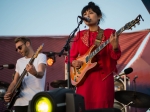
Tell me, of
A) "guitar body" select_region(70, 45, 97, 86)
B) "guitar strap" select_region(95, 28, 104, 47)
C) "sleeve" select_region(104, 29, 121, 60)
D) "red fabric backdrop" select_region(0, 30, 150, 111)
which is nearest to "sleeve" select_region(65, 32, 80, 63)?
"guitar body" select_region(70, 45, 97, 86)

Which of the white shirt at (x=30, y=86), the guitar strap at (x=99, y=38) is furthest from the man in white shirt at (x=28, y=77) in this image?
the guitar strap at (x=99, y=38)

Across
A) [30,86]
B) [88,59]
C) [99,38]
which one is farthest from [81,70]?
[30,86]

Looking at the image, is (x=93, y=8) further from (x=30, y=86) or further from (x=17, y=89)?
(x=17, y=89)

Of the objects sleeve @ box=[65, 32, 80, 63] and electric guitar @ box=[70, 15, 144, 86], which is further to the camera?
sleeve @ box=[65, 32, 80, 63]

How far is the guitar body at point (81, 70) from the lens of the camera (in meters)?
2.85


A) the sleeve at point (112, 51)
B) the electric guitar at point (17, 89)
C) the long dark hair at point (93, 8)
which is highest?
the long dark hair at point (93, 8)

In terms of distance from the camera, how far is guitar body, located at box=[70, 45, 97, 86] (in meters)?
2.85

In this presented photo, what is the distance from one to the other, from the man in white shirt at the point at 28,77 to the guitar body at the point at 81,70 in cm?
37

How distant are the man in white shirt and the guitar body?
372 mm

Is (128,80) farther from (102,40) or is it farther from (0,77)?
(0,77)

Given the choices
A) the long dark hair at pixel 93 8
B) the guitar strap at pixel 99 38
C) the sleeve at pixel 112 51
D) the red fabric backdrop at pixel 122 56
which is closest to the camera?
the sleeve at pixel 112 51

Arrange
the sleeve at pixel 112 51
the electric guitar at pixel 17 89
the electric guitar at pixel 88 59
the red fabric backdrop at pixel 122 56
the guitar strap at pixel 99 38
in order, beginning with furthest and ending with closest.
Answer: the red fabric backdrop at pixel 122 56 → the electric guitar at pixel 17 89 → the guitar strap at pixel 99 38 → the electric guitar at pixel 88 59 → the sleeve at pixel 112 51

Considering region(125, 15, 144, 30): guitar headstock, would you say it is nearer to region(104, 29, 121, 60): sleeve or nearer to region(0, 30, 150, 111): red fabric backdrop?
region(104, 29, 121, 60): sleeve

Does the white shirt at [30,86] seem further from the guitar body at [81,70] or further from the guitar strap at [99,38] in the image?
the guitar strap at [99,38]
